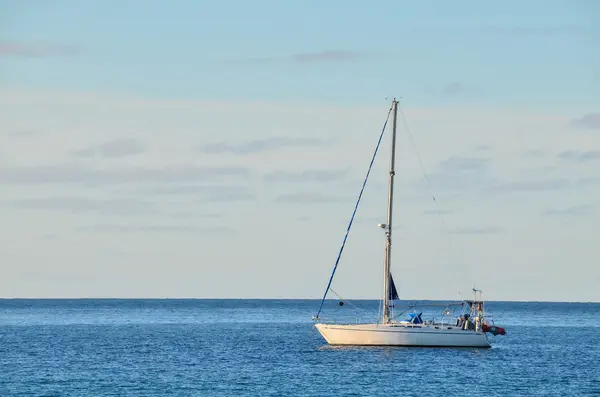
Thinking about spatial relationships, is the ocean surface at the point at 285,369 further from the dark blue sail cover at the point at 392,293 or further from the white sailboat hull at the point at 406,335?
the dark blue sail cover at the point at 392,293

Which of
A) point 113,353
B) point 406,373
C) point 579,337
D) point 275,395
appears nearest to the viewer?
point 275,395

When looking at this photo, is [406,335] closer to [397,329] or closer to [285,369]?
[397,329]

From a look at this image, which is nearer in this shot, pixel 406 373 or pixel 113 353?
pixel 406 373

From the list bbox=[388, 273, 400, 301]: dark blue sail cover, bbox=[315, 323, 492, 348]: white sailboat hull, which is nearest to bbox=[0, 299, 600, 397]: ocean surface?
bbox=[315, 323, 492, 348]: white sailboat hull

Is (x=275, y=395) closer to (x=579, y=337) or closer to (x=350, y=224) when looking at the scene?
(x=350, y=224)

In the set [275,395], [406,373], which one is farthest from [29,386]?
[406,373]

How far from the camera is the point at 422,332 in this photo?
4045 inches

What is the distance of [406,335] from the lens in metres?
102

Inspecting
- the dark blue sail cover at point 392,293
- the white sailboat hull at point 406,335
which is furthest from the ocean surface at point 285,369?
the dark blue sail cover at point 392,293

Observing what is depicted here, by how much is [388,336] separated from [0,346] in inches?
1749

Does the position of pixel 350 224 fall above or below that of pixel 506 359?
above

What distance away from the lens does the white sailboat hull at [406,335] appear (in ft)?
335

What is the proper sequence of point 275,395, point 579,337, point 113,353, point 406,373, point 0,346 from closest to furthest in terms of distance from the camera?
1. point 275,395
2. point 406,373
3. point 113,353
4. point 0,346
5. point 579,337

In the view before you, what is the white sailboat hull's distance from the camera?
10225cm
